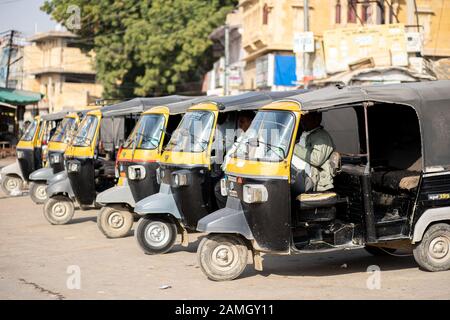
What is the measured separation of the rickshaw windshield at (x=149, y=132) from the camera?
1256cm

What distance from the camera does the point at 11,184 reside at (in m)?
21.8

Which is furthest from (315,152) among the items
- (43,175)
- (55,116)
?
(55,116)

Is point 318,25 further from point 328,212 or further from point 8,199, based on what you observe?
point 328,212

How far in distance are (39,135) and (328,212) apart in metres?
14.2

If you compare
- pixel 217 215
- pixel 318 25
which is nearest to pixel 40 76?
pixel 318 25

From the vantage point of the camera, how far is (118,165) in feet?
43.4

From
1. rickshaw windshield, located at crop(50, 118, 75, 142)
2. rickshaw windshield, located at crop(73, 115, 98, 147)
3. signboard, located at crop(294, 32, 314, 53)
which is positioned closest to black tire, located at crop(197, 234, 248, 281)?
rickshaw windshield, located at crop(73, 115, 98, 147)

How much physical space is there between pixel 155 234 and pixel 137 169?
5.89 feet

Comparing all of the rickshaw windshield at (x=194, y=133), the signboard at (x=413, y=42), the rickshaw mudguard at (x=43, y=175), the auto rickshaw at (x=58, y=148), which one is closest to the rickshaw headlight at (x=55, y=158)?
the auto rickshaw at (x=58, y=148)

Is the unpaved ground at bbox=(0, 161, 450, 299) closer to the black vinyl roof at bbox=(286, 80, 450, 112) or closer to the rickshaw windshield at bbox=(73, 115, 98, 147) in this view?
the black vinyl roof at bbox=(286, 80, 450, 112)

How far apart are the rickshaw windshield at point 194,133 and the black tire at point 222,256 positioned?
89.9 inches

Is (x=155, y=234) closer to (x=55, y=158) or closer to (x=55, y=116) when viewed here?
(x=55, y=158)

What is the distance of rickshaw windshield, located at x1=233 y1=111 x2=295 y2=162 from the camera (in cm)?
854

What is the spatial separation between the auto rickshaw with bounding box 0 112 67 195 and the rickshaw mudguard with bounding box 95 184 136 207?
828cm
